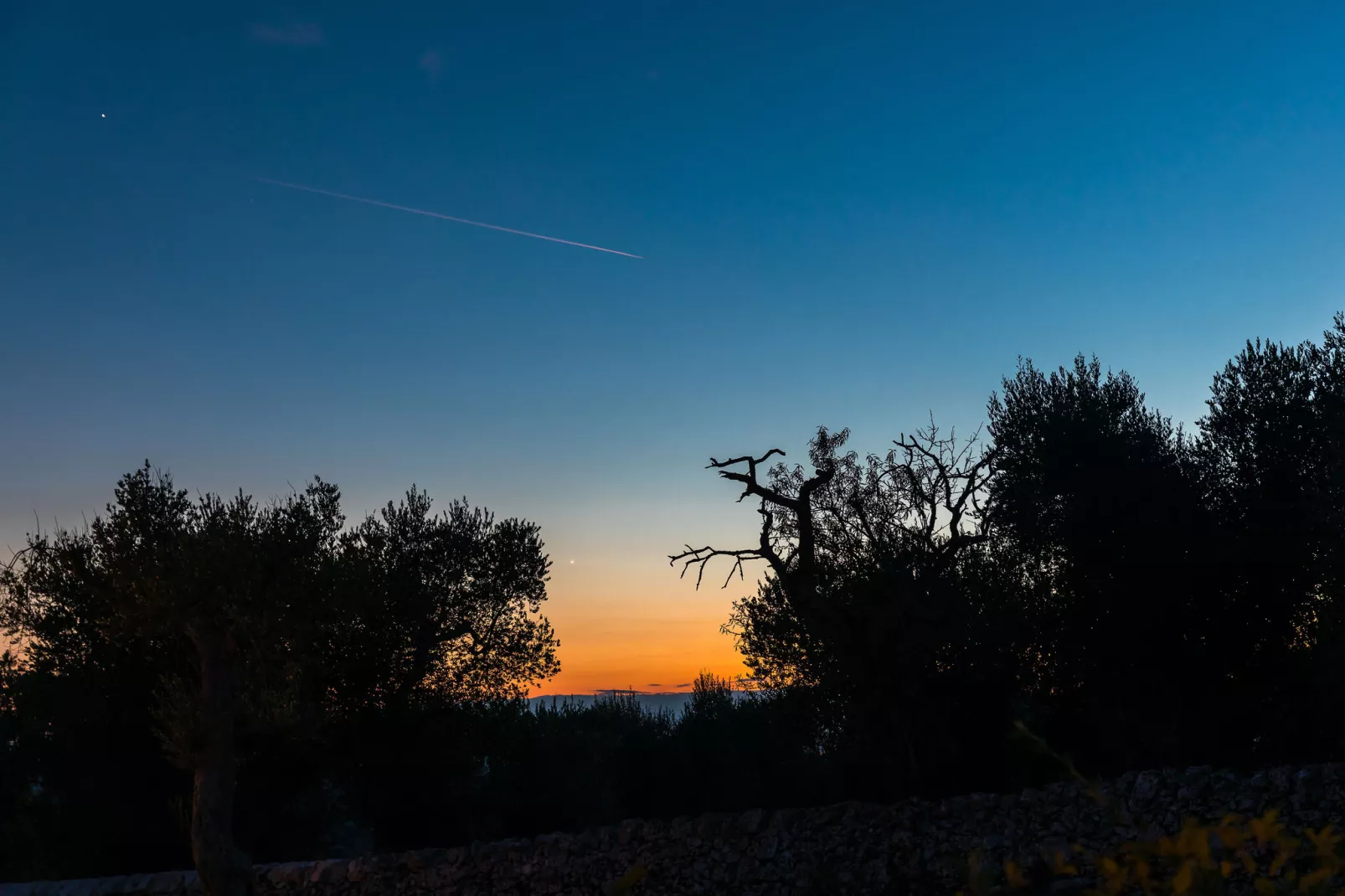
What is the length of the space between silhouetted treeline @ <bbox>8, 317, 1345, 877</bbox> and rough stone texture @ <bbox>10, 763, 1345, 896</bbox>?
2160 mm

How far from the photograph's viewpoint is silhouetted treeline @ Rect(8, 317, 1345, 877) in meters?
17.3

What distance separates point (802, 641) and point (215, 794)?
11.3 meters

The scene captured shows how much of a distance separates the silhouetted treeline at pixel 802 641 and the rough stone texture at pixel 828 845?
2160mm

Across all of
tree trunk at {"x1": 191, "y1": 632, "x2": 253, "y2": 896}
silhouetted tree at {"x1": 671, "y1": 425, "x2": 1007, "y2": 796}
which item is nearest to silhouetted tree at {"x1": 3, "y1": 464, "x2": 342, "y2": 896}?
tree trunk at {"x1": 191, "y1": 632, "x2": 253, "y2": 896}

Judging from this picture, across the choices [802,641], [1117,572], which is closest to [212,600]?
[802,641]

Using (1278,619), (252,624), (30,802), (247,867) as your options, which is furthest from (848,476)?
(30,802)

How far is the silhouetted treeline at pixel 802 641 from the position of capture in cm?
1734

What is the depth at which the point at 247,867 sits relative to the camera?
57.9 ft

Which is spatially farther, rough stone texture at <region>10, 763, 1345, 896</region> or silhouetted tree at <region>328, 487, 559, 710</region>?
silhouetted tree at <region>328, 487, 559, 710</region>

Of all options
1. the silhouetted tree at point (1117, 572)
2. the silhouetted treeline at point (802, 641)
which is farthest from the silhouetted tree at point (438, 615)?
the silhouetted tree at point (1117, 572)

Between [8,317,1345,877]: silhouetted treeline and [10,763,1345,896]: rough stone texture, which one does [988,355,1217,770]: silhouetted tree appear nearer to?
[8,317,1345,877]: silhouetted treeline

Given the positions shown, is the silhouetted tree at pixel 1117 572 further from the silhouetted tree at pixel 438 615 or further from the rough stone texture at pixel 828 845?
the silhouetted tree at pixel 438 615

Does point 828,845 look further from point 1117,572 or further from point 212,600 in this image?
point 212,600

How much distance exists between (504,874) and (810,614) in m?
7.28
